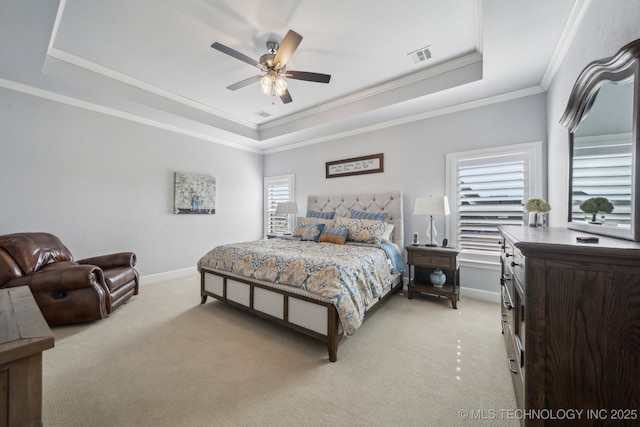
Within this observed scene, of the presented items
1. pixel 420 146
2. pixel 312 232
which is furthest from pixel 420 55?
pixel 312 232

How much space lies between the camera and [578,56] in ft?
6.39

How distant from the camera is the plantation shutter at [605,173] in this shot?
1192mm

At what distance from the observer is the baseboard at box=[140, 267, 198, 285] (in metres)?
4.12

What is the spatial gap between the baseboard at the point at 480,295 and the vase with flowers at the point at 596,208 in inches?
83.5

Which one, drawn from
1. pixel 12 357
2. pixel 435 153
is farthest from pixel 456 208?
pixel 12 357

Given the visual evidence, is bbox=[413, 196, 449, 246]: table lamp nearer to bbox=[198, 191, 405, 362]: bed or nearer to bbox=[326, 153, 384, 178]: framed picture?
bbox=[198, 191, 405, 362]: bed

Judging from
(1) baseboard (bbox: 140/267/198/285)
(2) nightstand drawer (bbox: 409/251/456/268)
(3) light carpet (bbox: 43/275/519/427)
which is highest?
(2) nightstand drawer (bbox: 409/251/456/268)

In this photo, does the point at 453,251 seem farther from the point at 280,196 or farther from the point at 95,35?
the point at 95,35

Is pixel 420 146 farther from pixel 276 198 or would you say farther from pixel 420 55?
pixel 276 198

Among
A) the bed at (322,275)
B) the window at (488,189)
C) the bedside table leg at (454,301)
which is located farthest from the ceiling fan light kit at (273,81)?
the bedside table leg at (454,301)

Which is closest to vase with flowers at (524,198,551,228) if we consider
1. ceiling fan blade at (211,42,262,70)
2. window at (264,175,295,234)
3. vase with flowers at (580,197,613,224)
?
vase with flowers at (580,197,613,224)

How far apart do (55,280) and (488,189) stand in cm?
520

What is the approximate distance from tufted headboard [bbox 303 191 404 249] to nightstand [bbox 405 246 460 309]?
0.46 m

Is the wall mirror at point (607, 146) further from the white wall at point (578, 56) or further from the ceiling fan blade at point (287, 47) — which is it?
the ceiling fan blade at point (287, 47)
